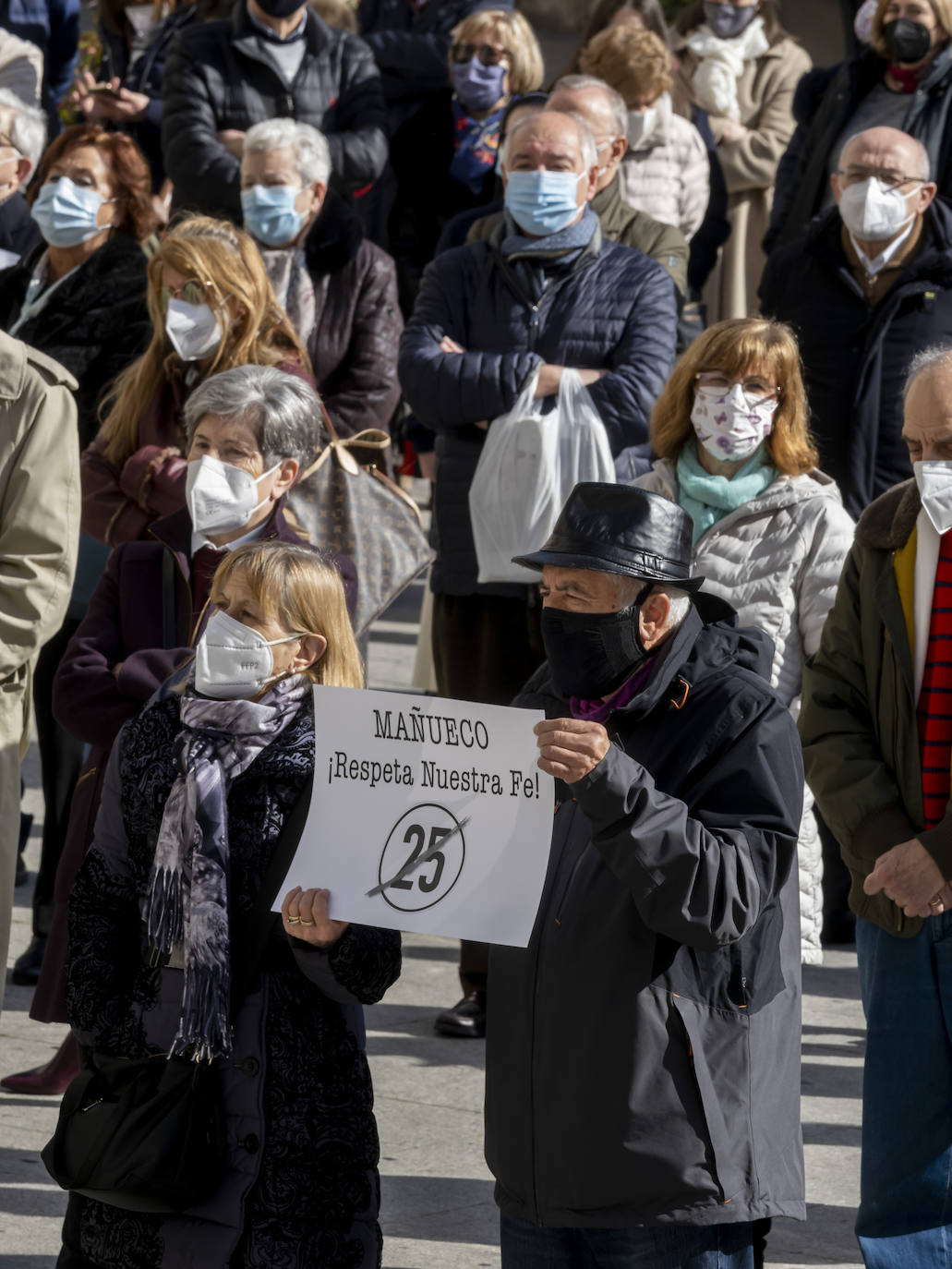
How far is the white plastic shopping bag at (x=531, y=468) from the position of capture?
19.5 feet

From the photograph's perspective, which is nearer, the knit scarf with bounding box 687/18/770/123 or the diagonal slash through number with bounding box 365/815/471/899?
the diagonal slash through number with bounding box 365/815/471/899

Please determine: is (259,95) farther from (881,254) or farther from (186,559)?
(186,559)

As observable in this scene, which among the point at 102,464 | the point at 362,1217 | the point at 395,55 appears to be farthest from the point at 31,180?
the point at 362,1217

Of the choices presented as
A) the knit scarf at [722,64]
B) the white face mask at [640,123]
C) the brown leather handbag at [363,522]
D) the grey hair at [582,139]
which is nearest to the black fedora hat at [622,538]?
the brown leather handbag at [363,522]

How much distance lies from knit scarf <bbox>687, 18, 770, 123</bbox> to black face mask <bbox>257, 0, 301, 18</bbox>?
2.42m

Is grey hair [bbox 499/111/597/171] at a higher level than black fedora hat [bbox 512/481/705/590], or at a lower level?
higher

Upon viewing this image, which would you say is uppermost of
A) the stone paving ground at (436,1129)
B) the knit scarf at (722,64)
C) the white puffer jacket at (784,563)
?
the knit scarf at (722,64)

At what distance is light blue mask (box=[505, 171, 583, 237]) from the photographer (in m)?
6.17

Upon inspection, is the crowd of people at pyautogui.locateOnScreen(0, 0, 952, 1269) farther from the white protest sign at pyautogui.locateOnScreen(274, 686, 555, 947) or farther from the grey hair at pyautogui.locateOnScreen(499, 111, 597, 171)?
the white protest sign at pyautogui.locateOnScreen(274, 686, 555, 947)

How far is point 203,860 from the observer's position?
141 inches

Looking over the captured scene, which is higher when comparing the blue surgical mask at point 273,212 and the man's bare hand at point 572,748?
the blue surgical mask at point 273,212

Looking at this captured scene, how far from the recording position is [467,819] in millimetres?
3338

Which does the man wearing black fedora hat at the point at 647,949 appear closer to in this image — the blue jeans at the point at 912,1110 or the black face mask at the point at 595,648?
the black face mask at the point at 595,648

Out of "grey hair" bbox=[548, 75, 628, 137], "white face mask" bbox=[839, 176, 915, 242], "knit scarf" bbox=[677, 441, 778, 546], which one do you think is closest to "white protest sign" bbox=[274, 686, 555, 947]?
"knit scarf" bbox=[677, 441, 778, 546]
